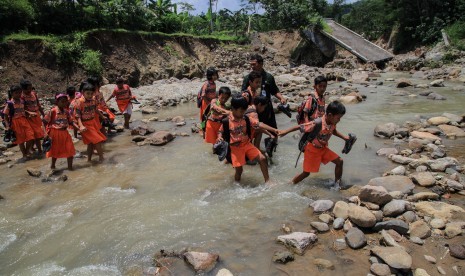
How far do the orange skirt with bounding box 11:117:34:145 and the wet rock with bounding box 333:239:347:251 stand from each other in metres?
6.92

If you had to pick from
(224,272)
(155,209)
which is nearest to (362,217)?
(224,272)

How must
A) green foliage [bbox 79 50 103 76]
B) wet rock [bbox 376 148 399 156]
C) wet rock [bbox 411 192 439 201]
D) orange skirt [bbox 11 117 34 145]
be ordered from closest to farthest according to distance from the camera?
wet rock [bbox 411 192 439 201] → wet rock [bbox 376 148 399 156] → orange skirt [bbox 11 117 34 145] → green foliage [bbox 79 50 103 76]

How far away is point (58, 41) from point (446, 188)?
15.8 meters

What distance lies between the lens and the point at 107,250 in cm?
396

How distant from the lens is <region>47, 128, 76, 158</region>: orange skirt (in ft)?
21.9

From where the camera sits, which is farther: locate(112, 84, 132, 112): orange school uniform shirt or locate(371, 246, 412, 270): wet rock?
locate(112, 84, 132, 112): orange school uniform shirt

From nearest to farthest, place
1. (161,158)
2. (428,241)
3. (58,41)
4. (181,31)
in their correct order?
(428,241), (161,158), (58,41), (181,31)

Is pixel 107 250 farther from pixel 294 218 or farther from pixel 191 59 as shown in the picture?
pixel 191 59

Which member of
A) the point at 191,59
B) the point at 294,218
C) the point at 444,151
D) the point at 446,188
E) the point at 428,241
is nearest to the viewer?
the point at 428,241

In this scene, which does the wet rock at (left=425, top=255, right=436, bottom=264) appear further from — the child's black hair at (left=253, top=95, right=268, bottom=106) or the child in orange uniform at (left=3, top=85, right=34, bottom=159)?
the child in orange uniform at (left=3, top=85, right=34, bottom=159)

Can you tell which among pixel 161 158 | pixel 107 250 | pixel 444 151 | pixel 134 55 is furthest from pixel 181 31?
pixel 107 250

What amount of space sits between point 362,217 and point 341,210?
1.15ft

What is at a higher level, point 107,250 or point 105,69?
point 105,69

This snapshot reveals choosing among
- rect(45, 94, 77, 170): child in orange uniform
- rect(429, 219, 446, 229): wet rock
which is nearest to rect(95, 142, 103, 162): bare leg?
rect(45, 94, 77, 170): child in orange uniform
